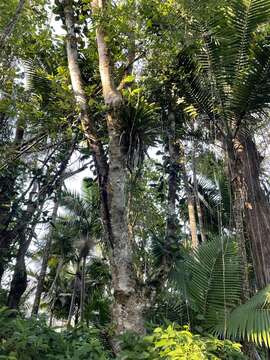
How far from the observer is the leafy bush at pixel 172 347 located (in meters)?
2.55

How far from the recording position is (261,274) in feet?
16.6

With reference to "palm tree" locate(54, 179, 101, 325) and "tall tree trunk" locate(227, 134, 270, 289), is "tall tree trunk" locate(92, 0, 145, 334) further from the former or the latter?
"palm tree" locate(54, 179, 101, 325)

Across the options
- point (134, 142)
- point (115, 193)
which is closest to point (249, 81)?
point (134, 142)

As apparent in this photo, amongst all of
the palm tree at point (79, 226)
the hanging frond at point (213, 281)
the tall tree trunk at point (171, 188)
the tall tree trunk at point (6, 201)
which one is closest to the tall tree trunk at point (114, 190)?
the tall tree trunk at point (171, 188)

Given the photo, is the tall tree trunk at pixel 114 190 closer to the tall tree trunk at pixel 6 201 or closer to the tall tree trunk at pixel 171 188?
the tall tree trunk at pixel 171 188

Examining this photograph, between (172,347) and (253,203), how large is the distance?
3.14m

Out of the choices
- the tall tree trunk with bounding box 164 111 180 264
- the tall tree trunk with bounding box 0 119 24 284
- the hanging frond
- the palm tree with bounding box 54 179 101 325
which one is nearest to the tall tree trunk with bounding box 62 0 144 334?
the tall tree trunk with bounding box 164 111 180 264

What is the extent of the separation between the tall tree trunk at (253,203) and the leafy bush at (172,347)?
220 centimetres

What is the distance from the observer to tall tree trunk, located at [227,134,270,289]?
5078 millimetres

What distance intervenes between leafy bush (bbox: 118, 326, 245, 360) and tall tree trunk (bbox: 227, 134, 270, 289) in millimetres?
2202

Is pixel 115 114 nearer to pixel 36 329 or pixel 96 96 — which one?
pixel 96 96

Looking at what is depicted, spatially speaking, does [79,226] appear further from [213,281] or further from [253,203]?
[213,281]

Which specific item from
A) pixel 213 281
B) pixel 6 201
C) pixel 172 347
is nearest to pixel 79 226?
pixel 6 201

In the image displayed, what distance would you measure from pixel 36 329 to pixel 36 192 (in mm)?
2319
